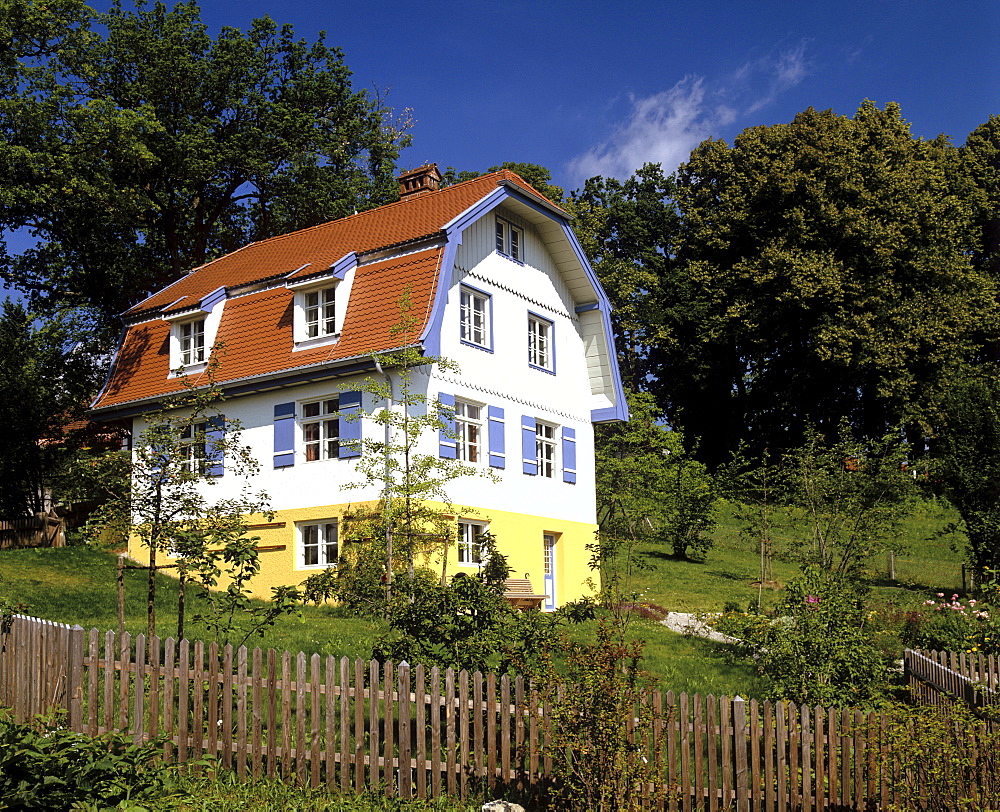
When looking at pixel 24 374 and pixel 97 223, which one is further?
pixel 97 223

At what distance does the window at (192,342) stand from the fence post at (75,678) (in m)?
17.4

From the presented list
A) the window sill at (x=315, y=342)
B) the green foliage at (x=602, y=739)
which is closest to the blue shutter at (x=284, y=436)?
the window sill at (x=315, y=342)

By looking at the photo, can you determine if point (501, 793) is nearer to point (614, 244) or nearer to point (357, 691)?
point (357, 691)

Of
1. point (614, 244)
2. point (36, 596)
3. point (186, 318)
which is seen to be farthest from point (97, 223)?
point (614, 244)

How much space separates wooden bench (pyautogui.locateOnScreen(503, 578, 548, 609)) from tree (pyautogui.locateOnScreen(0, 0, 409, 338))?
16.5 meters

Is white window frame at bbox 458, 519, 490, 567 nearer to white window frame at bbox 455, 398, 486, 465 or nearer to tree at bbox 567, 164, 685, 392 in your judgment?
white window frame at bbox 455, 398, 486, 465

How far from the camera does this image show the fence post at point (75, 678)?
8703 millimetres

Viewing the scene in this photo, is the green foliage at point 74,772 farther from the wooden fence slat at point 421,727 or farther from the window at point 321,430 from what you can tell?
the window at point 321,430

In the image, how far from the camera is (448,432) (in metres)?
20.6

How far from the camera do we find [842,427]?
22.1 metres

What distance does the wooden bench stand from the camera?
21.2m

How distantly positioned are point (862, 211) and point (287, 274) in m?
23.8

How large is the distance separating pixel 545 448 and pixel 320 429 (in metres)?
6.29

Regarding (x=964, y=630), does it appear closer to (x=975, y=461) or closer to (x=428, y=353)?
(x=975, y=461)
